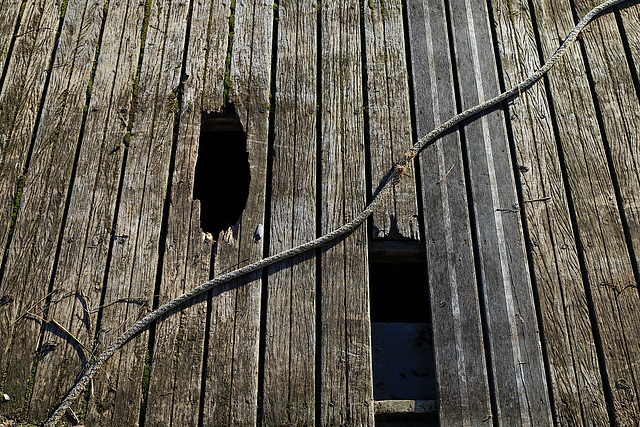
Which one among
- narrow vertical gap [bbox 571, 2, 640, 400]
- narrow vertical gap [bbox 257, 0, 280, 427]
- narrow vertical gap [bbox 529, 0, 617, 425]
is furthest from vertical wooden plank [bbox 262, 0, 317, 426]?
narrow vertical gap [bbox 571, 2, 640, 400]

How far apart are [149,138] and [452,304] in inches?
62.3

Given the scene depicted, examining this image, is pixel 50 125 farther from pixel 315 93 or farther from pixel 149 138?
pixel 315 93

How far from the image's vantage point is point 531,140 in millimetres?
2641

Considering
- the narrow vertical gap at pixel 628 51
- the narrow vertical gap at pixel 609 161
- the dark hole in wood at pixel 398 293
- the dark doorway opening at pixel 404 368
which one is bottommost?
the dark doorway opening at pixel 404 368

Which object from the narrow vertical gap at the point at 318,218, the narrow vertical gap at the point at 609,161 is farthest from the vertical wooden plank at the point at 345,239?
the narrow vertical gap at the point at 609,161

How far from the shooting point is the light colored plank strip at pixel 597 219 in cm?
222

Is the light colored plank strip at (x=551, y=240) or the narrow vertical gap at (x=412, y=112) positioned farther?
the narrow vertical gap at (x=412, y=112)

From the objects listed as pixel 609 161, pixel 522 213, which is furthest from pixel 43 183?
pixel 609 161

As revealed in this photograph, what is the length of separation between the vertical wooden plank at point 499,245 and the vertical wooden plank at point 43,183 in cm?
187

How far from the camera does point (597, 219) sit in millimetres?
2484

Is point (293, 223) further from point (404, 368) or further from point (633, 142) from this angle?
point (633, 142)

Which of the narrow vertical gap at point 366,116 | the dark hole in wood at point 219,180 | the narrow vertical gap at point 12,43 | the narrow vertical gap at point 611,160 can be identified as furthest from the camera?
the dark hole in wood at point 219,180

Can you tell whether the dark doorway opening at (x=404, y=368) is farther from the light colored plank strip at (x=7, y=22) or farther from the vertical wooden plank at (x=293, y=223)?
the light colored plank strip at (x=7, y=22)

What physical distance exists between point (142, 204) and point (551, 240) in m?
1.83
